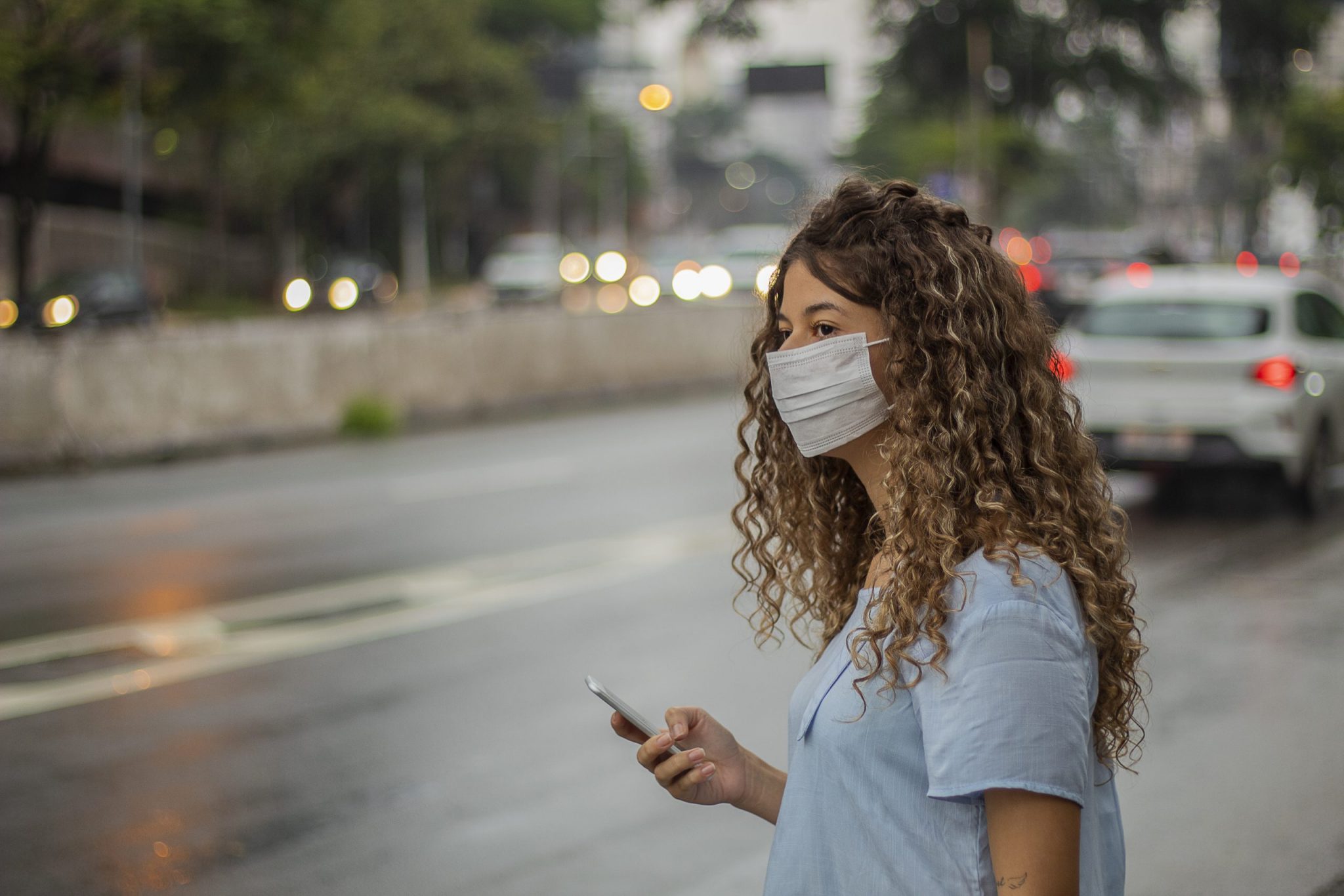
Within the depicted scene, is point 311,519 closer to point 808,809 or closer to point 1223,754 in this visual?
point 1223,754

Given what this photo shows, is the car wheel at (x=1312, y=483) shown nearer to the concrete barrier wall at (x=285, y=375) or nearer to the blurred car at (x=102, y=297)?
the concrete barrier wall at (x=285, y=375)

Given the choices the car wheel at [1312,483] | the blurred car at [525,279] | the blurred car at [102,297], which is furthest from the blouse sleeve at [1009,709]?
the blurred car at [525,279]

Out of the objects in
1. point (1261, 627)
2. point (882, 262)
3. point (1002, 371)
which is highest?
point (882, 262)

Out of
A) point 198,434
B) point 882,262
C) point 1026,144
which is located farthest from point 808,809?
point 1026,144

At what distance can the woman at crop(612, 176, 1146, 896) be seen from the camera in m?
1.77

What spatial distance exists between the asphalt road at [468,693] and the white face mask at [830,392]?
2650mm

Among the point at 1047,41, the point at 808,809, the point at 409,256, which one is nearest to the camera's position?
the point at 808,809

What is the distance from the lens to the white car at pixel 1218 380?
10758 mm

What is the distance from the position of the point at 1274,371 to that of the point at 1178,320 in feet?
2.62

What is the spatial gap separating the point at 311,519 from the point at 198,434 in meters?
4.73

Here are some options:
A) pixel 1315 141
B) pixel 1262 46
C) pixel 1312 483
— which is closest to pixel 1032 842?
pixel 1312 483

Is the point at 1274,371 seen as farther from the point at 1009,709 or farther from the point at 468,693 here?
the point at 1009,709

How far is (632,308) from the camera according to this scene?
22250 mm

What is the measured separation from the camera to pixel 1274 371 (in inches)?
426
